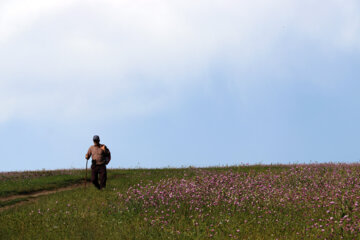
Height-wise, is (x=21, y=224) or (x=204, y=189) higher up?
(x=204, y=189)

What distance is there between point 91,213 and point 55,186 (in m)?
10.5

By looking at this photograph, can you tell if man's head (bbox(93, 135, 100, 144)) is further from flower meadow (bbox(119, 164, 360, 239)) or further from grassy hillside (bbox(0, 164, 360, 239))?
flower meadow (bbox(119, 164, 360, 239))

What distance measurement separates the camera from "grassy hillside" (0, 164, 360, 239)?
32.1 feet

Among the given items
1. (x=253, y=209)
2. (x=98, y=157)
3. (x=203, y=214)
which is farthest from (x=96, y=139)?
(x=253, y=209)

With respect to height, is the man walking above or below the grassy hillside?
above

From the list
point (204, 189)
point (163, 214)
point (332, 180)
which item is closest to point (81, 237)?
point (163, 214)

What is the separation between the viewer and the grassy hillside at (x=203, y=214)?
9773 millimetres

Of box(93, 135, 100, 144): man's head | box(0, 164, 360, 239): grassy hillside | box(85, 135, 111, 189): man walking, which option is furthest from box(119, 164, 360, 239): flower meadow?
box(93, 135, 100, 144): man's head

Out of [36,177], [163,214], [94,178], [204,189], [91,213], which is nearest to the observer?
[163,214]

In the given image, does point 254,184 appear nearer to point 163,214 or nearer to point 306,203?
point 306,203

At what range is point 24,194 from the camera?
2112 centimetres

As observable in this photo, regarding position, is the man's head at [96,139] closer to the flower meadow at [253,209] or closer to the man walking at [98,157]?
the man walking at [98,157]

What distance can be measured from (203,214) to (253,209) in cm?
155

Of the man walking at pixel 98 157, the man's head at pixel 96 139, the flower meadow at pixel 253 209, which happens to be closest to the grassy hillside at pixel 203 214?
the flower meadow at pixel 253 209
